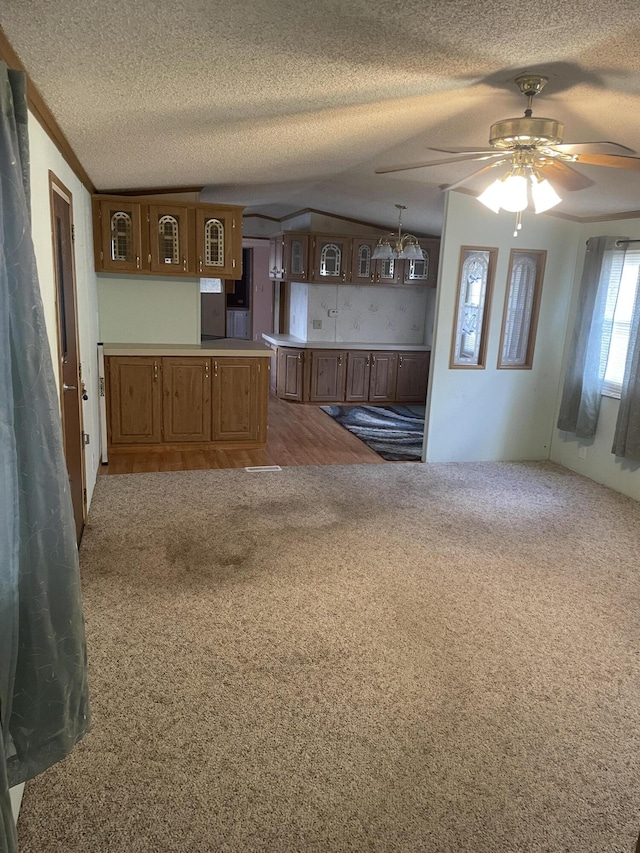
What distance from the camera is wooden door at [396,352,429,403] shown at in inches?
314

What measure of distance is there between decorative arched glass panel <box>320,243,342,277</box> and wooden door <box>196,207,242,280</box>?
7.82 ft

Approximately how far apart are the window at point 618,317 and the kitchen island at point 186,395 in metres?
2.94

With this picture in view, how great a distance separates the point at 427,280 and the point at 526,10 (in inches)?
256

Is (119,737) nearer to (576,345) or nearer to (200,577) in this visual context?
(200,577)

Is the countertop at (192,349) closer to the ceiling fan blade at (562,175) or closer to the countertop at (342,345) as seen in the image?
the countertop at (342,345)

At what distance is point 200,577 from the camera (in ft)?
10.8

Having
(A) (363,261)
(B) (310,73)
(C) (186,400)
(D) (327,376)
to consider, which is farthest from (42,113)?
(A) (363,261)

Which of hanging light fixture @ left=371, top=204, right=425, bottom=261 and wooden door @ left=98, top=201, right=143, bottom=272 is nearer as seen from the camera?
wooden door @ left=98, top=201, right=143, bottom=272

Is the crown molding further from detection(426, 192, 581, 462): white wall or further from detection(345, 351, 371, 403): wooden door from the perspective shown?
detection(345, 351, 371, 403): wooden door

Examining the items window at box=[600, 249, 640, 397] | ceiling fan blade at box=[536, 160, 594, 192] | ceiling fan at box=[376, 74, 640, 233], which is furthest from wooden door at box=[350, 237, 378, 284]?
ceiling fan at box=[376, 74, 640, 233]

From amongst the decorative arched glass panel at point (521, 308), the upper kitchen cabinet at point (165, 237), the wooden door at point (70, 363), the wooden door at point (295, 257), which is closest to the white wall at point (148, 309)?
the upper kitchen cabinet at point (165, 237)

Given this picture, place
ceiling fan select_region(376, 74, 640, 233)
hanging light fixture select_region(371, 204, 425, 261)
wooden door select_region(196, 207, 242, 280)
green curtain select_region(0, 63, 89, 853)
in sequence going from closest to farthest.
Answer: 1. green curtain select_region(0, 63, 89, 853)
2. ceiling fan select_region(376, 74, 640, 233)
3. wooden door select_region(196, 207, 242, 280)
4. hanging light fixture select_region(371, 204, 425, 261)

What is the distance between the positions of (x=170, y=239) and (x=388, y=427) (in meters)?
3.11

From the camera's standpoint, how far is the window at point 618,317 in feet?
16.1
